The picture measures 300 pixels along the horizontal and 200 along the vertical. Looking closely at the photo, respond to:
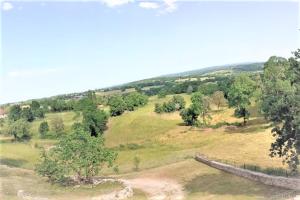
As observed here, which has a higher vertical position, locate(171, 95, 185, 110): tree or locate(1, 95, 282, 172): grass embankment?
locate(171, 95, 185, 110): tree

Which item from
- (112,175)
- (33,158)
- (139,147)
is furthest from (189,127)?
(112,175)

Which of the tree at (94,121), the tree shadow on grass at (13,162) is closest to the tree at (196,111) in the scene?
the tree at (94,121)

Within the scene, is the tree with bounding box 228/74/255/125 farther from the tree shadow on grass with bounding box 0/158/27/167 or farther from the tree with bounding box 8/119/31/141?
the tree with bounding box 8/119/31/141

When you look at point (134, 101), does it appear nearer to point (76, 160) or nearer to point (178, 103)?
point (178, 103)

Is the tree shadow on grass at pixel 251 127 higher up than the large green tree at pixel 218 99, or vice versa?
the large green tree at pixel 218 99

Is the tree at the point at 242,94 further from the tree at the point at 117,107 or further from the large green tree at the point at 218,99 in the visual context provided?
the tree at the point at 117,107

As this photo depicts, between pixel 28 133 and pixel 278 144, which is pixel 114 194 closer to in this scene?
pixel 278 144

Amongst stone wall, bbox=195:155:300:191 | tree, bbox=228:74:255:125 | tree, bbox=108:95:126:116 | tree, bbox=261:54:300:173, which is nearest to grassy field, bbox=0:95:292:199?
stone wall, bbox=195:155:300:191
